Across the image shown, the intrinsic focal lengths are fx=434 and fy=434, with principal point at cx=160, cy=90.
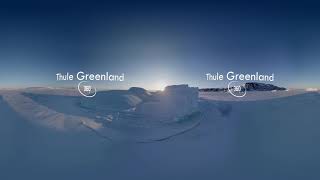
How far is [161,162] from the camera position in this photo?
9.02 ft

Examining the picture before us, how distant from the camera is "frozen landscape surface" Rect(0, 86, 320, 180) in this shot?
2713 mm

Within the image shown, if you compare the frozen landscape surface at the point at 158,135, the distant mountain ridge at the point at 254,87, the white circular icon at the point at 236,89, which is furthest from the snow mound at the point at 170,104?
the white circular icon at the point at 236,89

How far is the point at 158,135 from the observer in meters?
2.84

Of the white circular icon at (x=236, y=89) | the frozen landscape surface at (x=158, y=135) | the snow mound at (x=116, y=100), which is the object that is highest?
the white circular icon at (x=236, y=89)

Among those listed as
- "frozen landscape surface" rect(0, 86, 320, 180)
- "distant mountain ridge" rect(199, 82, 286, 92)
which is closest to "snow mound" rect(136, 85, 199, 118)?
"frozen landscape surface" rect(0, 86, 320, 180)

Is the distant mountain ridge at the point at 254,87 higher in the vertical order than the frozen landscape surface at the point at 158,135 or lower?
higher

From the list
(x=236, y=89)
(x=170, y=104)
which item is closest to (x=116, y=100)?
(x=170, y=104)

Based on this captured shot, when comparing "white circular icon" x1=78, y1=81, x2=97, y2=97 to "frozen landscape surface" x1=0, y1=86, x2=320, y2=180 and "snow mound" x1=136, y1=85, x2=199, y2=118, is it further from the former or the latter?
"snow mound" x1=136, y1=85, x2=199, y2=118

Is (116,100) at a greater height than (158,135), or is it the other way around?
(116,100)

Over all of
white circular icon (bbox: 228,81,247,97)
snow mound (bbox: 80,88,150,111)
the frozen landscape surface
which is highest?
white circular icon (bbox: 228,81,247,97)

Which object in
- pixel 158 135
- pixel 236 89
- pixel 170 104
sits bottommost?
pixel 158 135

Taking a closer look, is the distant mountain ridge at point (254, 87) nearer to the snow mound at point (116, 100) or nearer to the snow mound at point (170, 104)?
the snow mound at point (170, 104)

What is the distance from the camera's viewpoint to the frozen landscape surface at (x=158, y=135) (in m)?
2.71

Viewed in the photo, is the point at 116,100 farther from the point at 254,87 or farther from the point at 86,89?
the point at 254,87
